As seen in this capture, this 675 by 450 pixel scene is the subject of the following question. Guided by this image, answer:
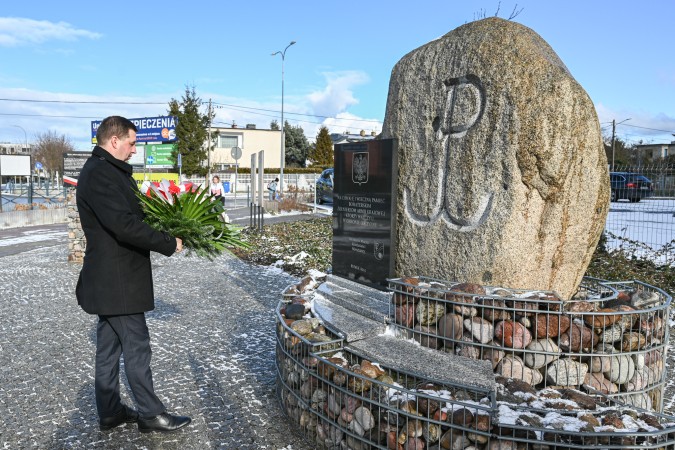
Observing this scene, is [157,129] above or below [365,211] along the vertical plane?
above

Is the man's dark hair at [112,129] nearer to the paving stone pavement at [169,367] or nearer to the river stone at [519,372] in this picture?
the paving stone pavement at [169,367]

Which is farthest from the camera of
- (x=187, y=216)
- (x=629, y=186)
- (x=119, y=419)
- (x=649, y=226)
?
(x=629, y=186)

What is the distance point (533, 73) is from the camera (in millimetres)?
4160

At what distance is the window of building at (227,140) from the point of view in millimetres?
59431

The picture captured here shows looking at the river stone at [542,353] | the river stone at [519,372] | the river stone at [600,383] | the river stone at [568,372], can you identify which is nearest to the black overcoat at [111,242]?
the river stone at [519,372]

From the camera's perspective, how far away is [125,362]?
12.1ft

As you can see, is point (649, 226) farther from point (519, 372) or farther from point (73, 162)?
point (73, 162)

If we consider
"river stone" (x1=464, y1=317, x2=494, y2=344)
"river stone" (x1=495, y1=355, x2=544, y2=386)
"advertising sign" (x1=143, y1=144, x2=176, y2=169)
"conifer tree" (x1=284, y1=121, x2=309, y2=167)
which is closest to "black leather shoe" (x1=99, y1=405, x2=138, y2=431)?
"river stone" (x1=464, y1=317, x2=494, y2=344)

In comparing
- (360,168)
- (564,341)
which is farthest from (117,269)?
(564,341)

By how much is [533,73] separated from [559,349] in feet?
6.59

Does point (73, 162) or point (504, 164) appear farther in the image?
point (73, 162)

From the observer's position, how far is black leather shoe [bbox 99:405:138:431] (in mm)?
3850

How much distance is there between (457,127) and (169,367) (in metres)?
3.36

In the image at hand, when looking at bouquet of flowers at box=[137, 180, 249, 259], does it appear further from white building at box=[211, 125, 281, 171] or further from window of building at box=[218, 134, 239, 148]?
window of building at box=[218, 134, 239, 148]
